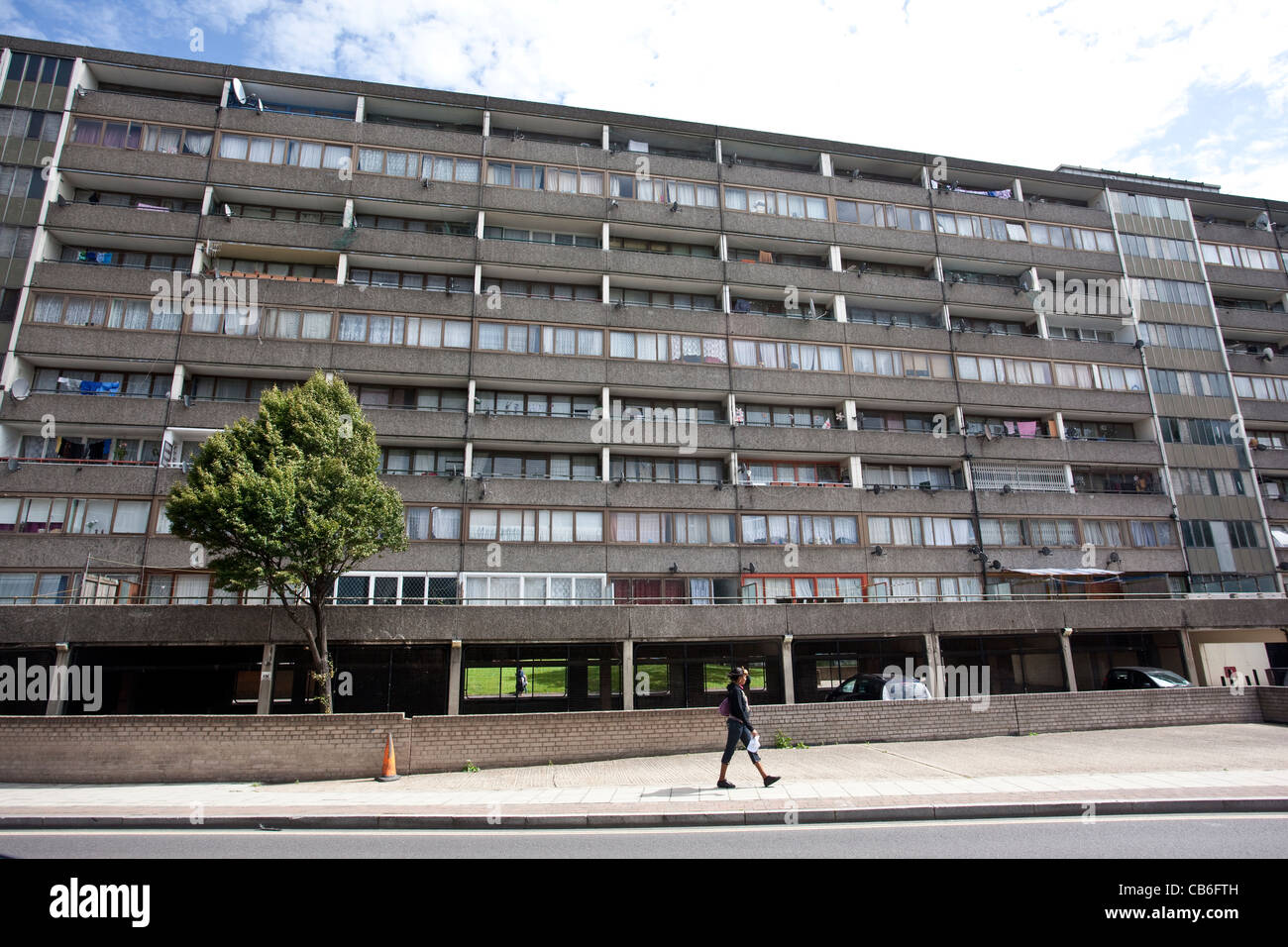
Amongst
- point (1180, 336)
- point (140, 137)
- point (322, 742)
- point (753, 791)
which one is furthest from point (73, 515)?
point (1180, 336)

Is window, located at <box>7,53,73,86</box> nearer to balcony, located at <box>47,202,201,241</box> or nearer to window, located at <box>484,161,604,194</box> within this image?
balcony, located at <box>47,202,201,241</box>

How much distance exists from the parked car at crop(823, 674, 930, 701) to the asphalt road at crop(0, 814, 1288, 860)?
1005cm

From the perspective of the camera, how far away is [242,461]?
18.8 metres

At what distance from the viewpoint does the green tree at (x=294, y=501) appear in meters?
18.3

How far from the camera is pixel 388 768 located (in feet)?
47.3

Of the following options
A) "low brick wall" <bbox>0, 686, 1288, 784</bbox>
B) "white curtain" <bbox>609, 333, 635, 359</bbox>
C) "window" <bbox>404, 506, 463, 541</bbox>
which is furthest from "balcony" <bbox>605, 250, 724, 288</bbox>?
"low brick wall" <bbox>0, 686, 1288, 784</bbox>

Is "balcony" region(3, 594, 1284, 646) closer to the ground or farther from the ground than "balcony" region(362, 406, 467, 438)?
closer to the ground

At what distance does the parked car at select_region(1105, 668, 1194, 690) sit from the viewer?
2294 cm

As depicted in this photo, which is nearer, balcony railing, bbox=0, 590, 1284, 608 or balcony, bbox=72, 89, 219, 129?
balcony railing, bbox=0, 590, 1284, 608

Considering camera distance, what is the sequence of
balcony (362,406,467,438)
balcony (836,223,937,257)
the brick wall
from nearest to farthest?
the brick wall < balcony (362,406,467,438) < balcony (836,223,937,257)
